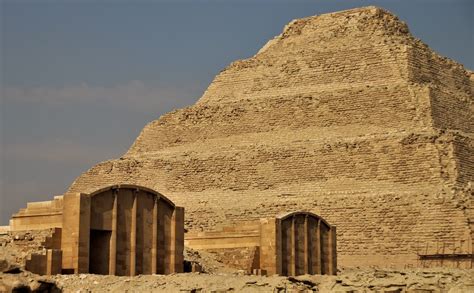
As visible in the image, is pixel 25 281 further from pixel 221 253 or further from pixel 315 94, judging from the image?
pixel 315 94

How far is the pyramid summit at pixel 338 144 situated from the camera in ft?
183

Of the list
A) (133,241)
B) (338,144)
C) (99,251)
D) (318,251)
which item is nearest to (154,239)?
(133,241)

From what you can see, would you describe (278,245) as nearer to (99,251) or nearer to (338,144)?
(99,251)

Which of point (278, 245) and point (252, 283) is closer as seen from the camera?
point (252, 283)

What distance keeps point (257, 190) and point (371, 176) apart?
6551mm

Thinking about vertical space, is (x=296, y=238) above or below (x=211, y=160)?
below

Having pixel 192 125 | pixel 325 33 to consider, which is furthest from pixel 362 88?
pixel 192 125

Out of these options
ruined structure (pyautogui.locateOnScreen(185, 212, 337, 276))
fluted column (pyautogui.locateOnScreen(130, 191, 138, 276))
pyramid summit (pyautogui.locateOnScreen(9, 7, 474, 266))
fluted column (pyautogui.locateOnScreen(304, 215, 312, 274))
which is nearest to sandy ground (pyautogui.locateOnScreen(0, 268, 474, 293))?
fluted column (pyautogui.locateOnScreen(130, 191, 138, 276))

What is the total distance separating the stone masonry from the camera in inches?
2200

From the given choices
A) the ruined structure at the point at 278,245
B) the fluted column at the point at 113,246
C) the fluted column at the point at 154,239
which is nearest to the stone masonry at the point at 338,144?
the ruined structure at the point at 278,245

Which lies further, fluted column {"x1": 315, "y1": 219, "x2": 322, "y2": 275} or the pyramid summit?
the pyramid summit

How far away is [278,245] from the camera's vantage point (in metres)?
43.3

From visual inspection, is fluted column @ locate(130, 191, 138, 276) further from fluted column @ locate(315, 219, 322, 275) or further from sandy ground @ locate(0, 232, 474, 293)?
fluted column @ locate(315, 219, 322, 275)

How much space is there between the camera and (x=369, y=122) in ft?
203
